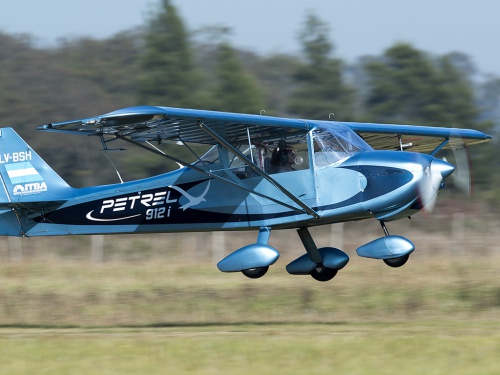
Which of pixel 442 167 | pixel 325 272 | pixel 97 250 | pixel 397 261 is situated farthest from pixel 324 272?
pixel 97 250

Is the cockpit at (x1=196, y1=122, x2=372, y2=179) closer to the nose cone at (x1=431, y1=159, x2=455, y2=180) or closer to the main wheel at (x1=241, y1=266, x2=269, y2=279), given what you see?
the nose cone at (x1=431, y1=159, x2=455, y2=180)

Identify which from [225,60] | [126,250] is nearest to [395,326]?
[126,250]

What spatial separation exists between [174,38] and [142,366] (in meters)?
37.6

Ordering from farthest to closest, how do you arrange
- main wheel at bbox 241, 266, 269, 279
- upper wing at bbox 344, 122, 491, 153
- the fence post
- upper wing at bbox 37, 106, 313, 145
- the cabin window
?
the fence post < upper wing at bbox 344, 122, 491, 153 < main wheel at bbox 241, 266, 269, 279 < the cabin window < upper wing at bbox 37, 106, 313, 145

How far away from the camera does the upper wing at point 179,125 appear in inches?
404

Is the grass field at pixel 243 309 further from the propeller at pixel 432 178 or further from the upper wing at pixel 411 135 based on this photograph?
the upper wing at pixel 411 135

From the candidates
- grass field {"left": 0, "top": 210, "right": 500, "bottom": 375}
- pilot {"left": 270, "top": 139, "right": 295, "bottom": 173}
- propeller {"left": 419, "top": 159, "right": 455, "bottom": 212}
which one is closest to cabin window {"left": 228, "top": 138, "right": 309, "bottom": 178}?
pilot {"left": 270, "top": 139, "right": 295, "bottom": 173}

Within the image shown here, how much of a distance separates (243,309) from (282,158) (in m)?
3.67

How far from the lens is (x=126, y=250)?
2203cm

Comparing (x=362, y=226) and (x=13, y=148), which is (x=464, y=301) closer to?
(x=13, y=148)

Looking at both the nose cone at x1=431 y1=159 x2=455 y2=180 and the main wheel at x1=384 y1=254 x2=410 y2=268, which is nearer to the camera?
the nose cone at x1=431 y1=159 x2=455 y2=180

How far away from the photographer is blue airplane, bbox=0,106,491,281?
11.0 meters

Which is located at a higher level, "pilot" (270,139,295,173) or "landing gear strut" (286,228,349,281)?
"pilot" (270,139,295,173)

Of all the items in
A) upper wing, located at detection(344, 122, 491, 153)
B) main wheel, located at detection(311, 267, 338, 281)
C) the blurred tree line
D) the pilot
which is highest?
the blurred tree line
